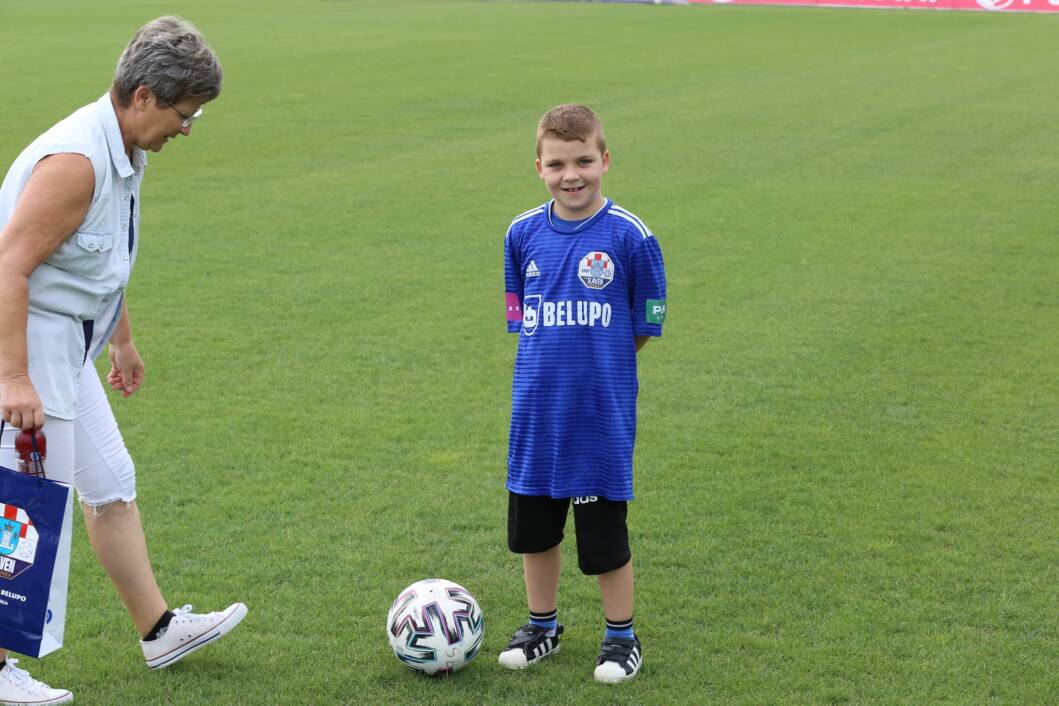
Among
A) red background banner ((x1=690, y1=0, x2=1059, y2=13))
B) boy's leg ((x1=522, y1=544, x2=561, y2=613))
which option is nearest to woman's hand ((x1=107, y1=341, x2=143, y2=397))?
boy's leg ((x1=522, y1=544, x2=561, y2=613))

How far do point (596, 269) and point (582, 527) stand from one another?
82 cm

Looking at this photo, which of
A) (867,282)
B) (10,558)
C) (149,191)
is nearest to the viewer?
(10,558)

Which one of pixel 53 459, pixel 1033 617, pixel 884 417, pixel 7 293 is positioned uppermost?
pixel 7 293

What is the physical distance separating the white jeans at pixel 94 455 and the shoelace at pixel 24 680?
56cm

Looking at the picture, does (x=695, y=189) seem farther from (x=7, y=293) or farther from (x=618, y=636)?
(x=7, y=293)

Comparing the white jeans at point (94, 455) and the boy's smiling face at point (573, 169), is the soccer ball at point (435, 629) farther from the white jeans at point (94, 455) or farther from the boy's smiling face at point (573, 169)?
the boy's smiling face at point (573, 169)

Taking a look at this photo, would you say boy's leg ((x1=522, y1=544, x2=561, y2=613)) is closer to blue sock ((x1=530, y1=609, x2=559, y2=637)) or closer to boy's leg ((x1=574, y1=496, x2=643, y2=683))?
blue sock ((x1=530, y1=609, x2=559, y2=637))

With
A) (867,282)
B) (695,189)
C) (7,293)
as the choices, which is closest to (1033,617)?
(7,293)

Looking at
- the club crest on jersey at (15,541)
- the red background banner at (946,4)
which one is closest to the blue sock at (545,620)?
the club crest on jersey at (15,541)

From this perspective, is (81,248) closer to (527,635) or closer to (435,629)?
(435,629)

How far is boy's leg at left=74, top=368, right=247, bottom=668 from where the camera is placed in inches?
153

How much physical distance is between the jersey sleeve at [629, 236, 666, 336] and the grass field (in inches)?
44.7

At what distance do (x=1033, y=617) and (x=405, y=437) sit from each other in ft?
9.78

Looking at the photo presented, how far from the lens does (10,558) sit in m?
3.64
